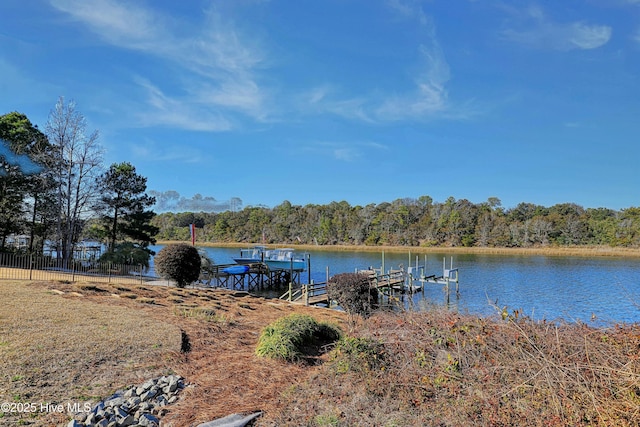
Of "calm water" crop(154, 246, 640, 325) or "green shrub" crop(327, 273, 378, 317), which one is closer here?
"green shrub" crop(327, 273, 378, 317)

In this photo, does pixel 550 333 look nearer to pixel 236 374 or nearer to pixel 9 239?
pixel 236 374

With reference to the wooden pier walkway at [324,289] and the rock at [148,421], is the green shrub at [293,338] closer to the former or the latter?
the rock at [148,421]

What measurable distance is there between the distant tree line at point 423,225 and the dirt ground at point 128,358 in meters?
57.5

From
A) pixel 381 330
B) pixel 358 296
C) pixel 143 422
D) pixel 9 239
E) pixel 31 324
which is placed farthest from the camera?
pixel 9 239

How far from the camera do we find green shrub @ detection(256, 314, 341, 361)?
605 centimetres

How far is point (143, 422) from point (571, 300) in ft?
82.9

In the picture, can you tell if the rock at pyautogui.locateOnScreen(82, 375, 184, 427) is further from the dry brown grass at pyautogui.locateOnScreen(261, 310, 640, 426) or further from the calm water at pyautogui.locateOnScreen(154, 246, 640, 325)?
the calm water at pyautogui.locateOnScreen(154, 246, 640, 325)

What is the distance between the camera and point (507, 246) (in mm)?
70625

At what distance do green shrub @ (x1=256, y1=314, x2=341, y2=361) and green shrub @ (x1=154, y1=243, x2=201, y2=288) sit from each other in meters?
11.5

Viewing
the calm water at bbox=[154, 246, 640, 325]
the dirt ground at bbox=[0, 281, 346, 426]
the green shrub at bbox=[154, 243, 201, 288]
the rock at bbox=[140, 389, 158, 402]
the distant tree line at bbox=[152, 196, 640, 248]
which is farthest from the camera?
the distant tree line at bbox=[152, 196, 640, 248]

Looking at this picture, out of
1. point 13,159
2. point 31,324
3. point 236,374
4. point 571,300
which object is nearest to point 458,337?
point 236,374

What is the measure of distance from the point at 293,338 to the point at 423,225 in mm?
78541

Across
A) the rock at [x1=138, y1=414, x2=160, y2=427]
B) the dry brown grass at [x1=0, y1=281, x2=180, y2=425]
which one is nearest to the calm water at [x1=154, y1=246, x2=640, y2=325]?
the dry brown grass at [x1=0, y1=281, x2=180, y2=425]

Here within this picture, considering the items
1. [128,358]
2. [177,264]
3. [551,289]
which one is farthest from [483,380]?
[551,289]
